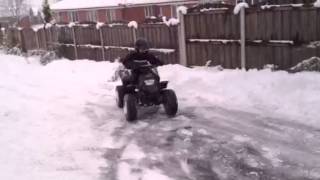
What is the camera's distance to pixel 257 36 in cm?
1200

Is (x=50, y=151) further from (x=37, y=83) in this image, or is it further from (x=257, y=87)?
(x=37, y=83)

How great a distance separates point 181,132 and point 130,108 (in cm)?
137

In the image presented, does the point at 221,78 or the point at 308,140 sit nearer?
the point at 308,140

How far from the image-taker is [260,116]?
8859mm

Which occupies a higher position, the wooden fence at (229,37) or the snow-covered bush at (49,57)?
the wooden fence at (229,37)

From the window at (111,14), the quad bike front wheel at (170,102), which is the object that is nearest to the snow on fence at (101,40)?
the quad bike front wheel at (170,102)

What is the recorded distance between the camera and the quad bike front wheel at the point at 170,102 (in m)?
9.19

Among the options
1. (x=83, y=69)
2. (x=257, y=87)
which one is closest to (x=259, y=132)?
(x=257, y=87)

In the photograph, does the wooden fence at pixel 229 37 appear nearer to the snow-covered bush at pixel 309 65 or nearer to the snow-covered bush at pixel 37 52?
the snow-covered bush at pixel 309 65

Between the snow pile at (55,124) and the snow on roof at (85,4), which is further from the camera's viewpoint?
the snow on roof at (85,4)

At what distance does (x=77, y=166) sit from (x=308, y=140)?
12.1ft

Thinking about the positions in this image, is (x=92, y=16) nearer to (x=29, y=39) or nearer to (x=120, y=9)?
(x=120, y=9)

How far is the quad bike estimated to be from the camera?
9.20 meters

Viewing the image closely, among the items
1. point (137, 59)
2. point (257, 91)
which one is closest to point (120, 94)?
point (137, 59)
